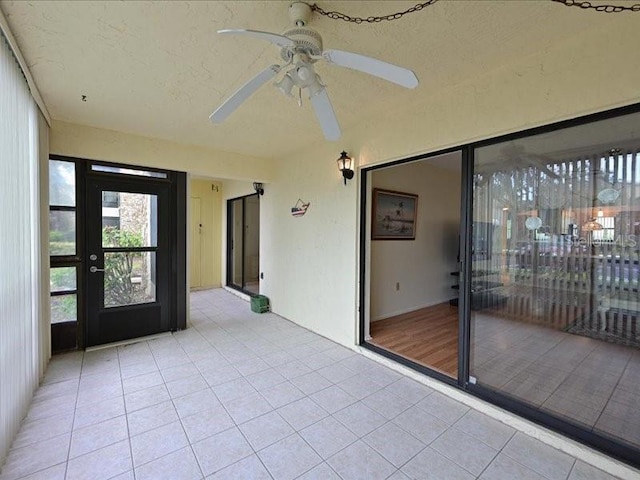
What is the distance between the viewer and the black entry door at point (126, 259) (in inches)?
135

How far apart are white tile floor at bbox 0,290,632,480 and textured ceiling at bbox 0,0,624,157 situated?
257 cm

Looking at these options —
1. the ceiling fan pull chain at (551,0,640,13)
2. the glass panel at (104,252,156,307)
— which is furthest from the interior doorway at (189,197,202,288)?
the ceiling fan pull chain at (551,0,640,13)

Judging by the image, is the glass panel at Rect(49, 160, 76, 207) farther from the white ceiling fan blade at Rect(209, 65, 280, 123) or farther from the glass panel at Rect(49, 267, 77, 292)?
the white ceiling fan blade at Rect(209, 65, 280, 123)

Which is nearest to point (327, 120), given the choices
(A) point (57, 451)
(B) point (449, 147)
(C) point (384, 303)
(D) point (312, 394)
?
(B) point (449, 147)

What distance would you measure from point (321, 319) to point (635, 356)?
287 centimetres

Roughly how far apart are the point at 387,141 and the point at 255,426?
2.75 metres

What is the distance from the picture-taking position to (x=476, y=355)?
7.97ft

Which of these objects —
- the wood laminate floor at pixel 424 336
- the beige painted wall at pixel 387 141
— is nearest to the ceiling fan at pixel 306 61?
the beige painted wall at pixel 387 141

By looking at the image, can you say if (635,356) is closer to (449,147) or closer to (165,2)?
(449,147)

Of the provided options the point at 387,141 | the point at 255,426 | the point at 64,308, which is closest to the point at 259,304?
the point at 64,308

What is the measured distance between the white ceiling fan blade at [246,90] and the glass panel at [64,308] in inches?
117

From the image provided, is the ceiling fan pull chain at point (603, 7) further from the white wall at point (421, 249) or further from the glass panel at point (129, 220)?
the glass panel at point (129, 220)

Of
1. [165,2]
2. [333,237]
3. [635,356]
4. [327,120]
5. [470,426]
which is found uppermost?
[165,2]

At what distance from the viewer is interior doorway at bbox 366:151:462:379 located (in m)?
3.87
